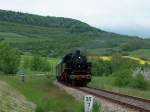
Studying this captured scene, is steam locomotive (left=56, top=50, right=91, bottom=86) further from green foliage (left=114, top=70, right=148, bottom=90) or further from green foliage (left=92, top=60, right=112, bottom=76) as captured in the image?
green foliage (left=92, top=60, right=112, bottom=76)

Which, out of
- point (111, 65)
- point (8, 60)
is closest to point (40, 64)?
point (111, 65)

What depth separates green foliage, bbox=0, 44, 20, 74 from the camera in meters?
120

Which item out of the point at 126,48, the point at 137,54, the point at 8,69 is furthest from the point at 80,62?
the point at 126,48

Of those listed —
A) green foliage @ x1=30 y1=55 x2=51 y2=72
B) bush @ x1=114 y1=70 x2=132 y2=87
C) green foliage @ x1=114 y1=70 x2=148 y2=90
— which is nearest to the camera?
green foliage @ x1=114 y1=70 x2=148 y2=90

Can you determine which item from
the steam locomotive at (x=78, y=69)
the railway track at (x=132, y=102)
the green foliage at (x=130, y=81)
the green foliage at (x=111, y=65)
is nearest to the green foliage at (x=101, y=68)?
the green foliage at (x=111, y=65)

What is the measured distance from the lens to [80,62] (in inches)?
2099

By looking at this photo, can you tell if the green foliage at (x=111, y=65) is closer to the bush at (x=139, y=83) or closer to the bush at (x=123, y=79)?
the bush at (x=123, y=79)

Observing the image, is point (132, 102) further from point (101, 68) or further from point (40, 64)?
point (40, 64)

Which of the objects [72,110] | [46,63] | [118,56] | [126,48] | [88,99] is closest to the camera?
[88,99]

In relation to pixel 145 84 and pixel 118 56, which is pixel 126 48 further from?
pixel 145 84

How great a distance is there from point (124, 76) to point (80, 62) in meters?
16.7

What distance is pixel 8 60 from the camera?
12162 cm

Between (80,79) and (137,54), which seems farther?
(137,54)

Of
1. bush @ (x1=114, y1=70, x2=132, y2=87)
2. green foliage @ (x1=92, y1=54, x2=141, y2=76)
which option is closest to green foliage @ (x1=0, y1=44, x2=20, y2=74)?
green foliage @ (x1=92, y1=54, x2=141, y2=76)
